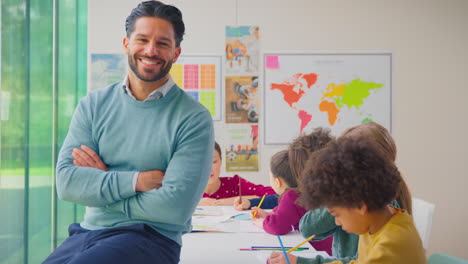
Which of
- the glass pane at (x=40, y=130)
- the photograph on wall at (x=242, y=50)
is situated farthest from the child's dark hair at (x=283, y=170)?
the photograph on wall at (x=242, y=50)

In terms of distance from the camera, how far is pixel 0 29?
2.19m

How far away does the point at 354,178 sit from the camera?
1140 millimetres

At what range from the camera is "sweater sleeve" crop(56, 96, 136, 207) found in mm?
1465

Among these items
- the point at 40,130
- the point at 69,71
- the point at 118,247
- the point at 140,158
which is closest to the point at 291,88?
Result: the point at 69,71

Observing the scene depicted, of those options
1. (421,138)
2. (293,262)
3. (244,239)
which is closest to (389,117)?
(421,138)

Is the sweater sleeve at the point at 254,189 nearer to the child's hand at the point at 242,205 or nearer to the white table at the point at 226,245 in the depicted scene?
the child's hand at the point at 242,205

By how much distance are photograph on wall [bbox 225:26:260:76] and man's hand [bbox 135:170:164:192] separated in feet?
8.73

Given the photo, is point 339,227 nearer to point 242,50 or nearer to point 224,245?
point 224,245

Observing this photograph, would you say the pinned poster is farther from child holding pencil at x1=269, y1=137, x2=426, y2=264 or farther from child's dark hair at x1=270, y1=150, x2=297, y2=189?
child holding pencil at x1=269, y1=137, x2=426, y2=264

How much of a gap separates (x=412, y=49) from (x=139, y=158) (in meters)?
3.40

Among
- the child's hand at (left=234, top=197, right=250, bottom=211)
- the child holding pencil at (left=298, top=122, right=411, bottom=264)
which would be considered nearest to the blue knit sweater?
the child holding pencil at (left=298, top=122, right=411, bottom=264)

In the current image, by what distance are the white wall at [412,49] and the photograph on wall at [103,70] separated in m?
0.64

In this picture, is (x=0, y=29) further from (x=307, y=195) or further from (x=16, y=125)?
(x=307, y=195)

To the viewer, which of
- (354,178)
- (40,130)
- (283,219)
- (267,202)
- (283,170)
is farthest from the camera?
(40,130)
